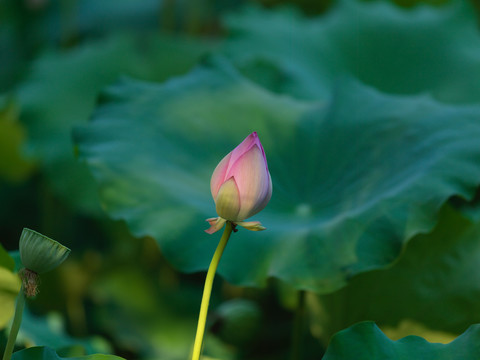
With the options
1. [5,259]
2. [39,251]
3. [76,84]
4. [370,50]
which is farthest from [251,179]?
[76,84]

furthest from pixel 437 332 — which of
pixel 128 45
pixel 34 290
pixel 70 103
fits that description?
pixel 128 45

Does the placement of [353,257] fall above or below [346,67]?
below

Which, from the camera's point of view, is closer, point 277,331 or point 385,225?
point 385,225

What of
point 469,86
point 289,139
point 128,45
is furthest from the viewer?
point 128,45

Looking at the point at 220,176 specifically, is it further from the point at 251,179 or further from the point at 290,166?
the point at 290,166

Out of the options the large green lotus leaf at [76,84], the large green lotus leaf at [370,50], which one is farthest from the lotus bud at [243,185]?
the large green lotus leaf at [76,84]

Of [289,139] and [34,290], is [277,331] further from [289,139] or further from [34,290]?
[34,290]

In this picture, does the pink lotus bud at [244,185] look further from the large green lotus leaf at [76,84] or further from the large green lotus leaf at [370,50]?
the large green lotus leaf at [76,84]
